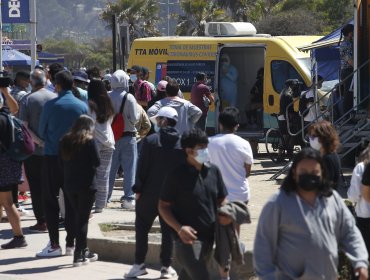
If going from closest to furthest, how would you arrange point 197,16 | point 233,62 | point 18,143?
1. point 18,143
2. point 233,62
3. point 197,16

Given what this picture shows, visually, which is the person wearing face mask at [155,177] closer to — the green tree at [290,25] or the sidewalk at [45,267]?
the sidewalk at [45,267]

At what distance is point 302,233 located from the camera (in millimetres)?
6566

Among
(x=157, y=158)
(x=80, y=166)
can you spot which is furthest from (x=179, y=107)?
(x=157, y=158)

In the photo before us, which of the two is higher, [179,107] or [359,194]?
[179,107]

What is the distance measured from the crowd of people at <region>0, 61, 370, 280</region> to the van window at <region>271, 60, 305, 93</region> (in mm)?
8743

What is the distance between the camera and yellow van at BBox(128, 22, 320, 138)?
23.4m

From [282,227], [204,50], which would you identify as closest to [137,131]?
[282,227]

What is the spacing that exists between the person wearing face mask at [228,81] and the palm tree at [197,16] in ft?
141

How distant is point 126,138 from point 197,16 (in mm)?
56332

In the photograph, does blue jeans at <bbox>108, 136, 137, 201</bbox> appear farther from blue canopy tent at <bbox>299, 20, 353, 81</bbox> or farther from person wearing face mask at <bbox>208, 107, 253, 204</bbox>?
blue canopy tent at <bbox>299, 20, 353, 81</bbox>

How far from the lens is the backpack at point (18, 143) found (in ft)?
39.3

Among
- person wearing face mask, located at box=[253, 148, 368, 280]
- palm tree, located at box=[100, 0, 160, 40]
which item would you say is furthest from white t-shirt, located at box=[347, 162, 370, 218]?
palm tree, located at box=[100, 0, 160, 40]

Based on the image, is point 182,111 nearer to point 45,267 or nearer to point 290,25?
point 45,267

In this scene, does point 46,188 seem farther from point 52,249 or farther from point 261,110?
point 261,110
